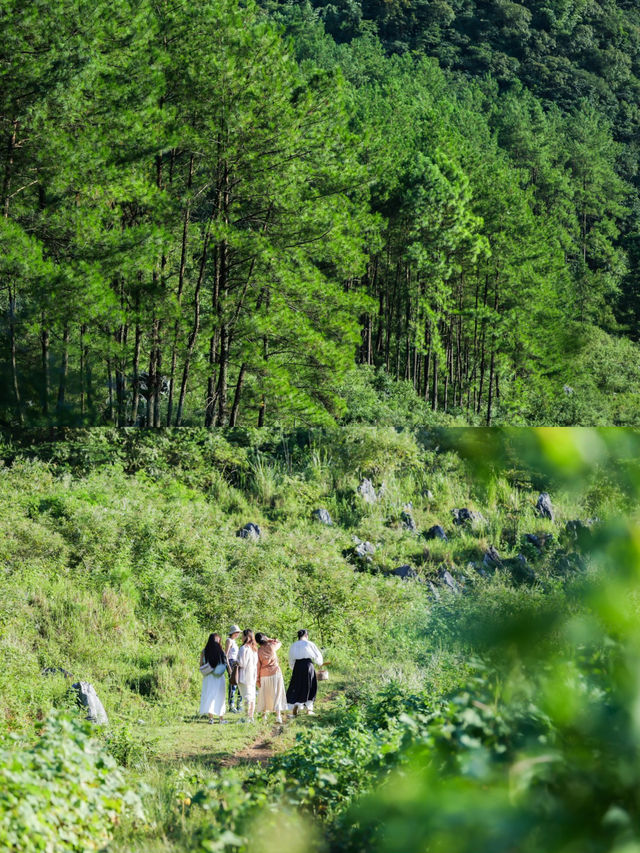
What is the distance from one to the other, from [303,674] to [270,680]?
54 centimetres

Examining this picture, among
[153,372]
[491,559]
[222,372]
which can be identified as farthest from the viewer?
[222,372]

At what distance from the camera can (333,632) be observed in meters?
12.5

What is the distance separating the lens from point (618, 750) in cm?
155

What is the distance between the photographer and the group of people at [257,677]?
9.71 meters

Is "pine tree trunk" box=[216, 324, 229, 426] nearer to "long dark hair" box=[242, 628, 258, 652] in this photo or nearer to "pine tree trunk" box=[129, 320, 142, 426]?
"pine tree trunk" box=[129, 320, 142, 426]

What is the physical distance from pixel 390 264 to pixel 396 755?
30596 mm

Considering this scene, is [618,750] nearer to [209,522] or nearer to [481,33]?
[209,522]

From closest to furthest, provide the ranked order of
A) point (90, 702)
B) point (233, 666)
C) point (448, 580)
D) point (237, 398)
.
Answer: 1. point (90, 702)
2. point (233, 666)
3. point (448, 580)
4. point (237, 398)

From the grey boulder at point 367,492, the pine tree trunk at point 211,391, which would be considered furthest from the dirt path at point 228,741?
the pine tree trunk at point 211,391

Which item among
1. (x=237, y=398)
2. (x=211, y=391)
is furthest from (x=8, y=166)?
(x=237, y=398)

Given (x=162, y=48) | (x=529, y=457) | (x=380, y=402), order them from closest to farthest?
(x=529, y=457), (x=162, y=48), (x=380, y=402)

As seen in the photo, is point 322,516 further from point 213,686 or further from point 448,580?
Result: point 213,686

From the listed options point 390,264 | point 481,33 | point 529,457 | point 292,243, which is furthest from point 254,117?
point 481,33

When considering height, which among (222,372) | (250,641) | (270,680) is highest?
(222,372)
